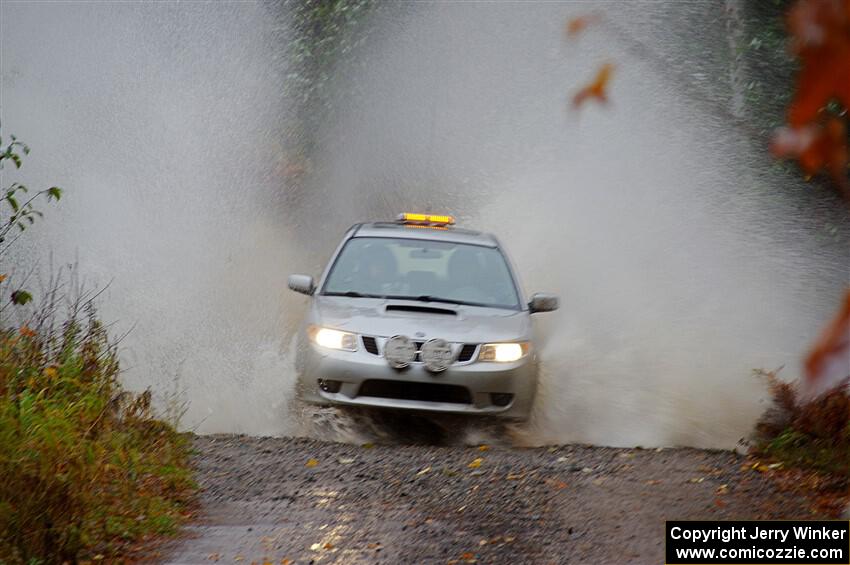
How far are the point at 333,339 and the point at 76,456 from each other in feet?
11.5

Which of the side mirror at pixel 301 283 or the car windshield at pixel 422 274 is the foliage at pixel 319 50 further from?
the side mirror at pixel 301 283

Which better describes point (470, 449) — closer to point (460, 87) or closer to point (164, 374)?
point (164, 374)

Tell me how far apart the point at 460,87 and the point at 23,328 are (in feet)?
55.6

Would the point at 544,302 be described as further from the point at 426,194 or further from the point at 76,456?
the point at 426,194

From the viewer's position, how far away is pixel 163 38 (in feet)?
80.1

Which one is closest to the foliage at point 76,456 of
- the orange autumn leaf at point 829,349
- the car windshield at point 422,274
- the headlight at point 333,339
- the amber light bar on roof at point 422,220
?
the headlight at point 333,339

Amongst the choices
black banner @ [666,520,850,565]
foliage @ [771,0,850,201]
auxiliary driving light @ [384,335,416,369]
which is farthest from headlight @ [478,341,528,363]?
foliage @ [771,0,850,201]

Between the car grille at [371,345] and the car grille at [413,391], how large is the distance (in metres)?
0.21

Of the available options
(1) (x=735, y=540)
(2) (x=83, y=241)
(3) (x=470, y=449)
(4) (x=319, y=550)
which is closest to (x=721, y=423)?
(3) (x=470, y=449)

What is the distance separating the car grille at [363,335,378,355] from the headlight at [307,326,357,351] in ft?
0.26

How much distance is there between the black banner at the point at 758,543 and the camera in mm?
5664

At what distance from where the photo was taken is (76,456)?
19.0 feet

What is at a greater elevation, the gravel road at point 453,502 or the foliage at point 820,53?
the foliage at point 820,53

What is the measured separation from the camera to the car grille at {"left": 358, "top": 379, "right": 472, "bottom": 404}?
353 inches
